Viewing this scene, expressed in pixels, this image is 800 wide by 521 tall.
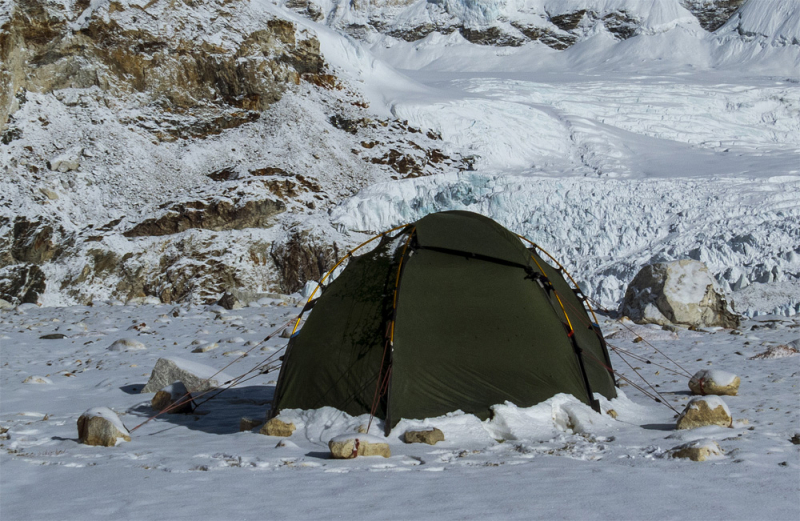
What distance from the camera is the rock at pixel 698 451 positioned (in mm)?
4527

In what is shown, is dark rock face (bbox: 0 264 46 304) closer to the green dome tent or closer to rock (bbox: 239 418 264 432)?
rock (bbox: 239 418 264 432)

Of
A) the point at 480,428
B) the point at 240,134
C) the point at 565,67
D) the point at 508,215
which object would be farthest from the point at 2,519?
the point at 565,67

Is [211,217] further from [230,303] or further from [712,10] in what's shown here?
[712,10]

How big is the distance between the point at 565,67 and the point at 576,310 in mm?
50452

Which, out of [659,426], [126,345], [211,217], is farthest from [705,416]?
[211,217]

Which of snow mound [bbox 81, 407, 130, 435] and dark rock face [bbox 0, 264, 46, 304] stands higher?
dark rock face [bbox 0, 264, 46, 304]

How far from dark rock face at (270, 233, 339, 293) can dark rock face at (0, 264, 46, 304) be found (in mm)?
7661

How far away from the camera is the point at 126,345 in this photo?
10656 mm

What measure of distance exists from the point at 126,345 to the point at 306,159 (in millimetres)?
17420

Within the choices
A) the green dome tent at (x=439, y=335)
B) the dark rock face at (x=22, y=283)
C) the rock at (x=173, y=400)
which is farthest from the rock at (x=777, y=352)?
Answer: the dark rock face at (x=22, y=283)

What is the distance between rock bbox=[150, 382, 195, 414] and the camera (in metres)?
6.88

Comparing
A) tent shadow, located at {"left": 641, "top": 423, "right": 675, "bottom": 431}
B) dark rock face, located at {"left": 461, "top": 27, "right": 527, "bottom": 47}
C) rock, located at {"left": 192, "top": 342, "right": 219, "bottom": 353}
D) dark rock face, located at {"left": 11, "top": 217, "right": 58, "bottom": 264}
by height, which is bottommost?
tent shadow, located at {"left": 641, "top": 423, "right": 675, "bottom": 431}

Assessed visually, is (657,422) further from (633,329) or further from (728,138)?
(728,138)

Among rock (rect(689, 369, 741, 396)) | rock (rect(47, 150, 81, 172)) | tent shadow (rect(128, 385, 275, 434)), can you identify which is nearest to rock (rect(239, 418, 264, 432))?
tent shadow (rect(128, 385, 275, 434))
